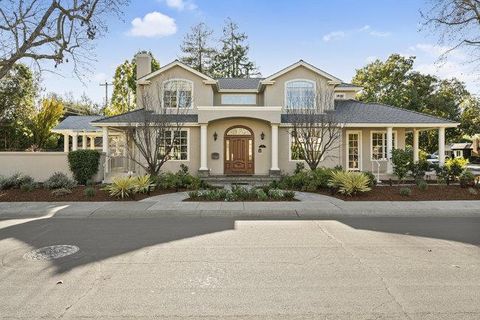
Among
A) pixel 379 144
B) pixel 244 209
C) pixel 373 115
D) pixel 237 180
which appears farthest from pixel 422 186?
pixel 237 180

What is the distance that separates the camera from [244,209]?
11195 mm

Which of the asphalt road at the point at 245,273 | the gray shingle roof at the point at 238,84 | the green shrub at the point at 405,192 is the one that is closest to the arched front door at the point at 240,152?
the gray shingle roof at the point at 238,84

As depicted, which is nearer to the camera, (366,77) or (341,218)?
(341,218)

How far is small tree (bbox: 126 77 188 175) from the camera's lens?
15.9 m

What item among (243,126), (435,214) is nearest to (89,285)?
(435,214)

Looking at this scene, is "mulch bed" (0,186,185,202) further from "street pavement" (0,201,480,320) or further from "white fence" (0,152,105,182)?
"street pavement" (0,201,480,320)

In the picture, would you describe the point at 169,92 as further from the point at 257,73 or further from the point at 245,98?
the point at 257,73

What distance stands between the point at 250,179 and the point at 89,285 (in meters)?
14.3

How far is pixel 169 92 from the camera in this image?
21.4 metres

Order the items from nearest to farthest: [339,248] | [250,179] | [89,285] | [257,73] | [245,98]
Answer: [89,285] < [339,248] < [250,179] < [245,98] < [257,73]

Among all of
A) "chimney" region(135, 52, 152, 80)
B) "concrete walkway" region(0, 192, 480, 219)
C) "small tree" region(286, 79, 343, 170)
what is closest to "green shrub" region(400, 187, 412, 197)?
"concrete walkway" region(0, 192, 480, 219)

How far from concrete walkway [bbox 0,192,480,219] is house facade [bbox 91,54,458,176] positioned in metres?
7.40

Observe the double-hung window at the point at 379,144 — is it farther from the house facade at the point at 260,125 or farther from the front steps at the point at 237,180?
the front steps at the point at 237,180

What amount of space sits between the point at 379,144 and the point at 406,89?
2203 cm
